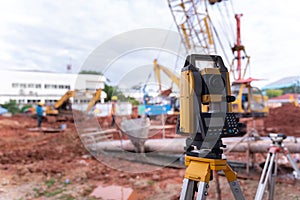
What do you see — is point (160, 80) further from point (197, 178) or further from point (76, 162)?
point (76, 162)

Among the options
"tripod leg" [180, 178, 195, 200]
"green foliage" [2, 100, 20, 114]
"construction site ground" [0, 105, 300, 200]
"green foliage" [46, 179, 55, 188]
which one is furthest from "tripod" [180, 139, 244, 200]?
"green foliage" [2, 100, 20, 114]

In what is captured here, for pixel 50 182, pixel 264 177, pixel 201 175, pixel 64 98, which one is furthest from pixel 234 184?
pixel 64 98

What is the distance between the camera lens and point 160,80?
7.98 feet

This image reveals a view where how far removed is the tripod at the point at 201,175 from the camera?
1.52m

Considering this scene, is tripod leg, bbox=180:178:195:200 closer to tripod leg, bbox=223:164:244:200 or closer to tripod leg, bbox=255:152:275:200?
tripod leg, bbox=223:164:244:200

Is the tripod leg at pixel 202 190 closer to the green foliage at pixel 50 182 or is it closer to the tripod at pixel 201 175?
the tripod at pixel 201 175

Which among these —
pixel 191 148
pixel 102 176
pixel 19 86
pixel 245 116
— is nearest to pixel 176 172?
pixel 102 176

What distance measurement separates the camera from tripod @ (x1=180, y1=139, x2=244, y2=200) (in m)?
1.52

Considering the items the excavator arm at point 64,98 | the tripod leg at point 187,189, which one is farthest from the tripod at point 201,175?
the excavator arm at point 64,98

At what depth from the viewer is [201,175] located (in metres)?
1.55

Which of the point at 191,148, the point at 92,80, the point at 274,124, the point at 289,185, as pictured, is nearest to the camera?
the point at 191,148

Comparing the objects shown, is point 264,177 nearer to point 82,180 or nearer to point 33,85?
point 82,180

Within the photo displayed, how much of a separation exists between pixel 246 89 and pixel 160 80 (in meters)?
8.96

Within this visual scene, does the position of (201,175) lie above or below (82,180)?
above
